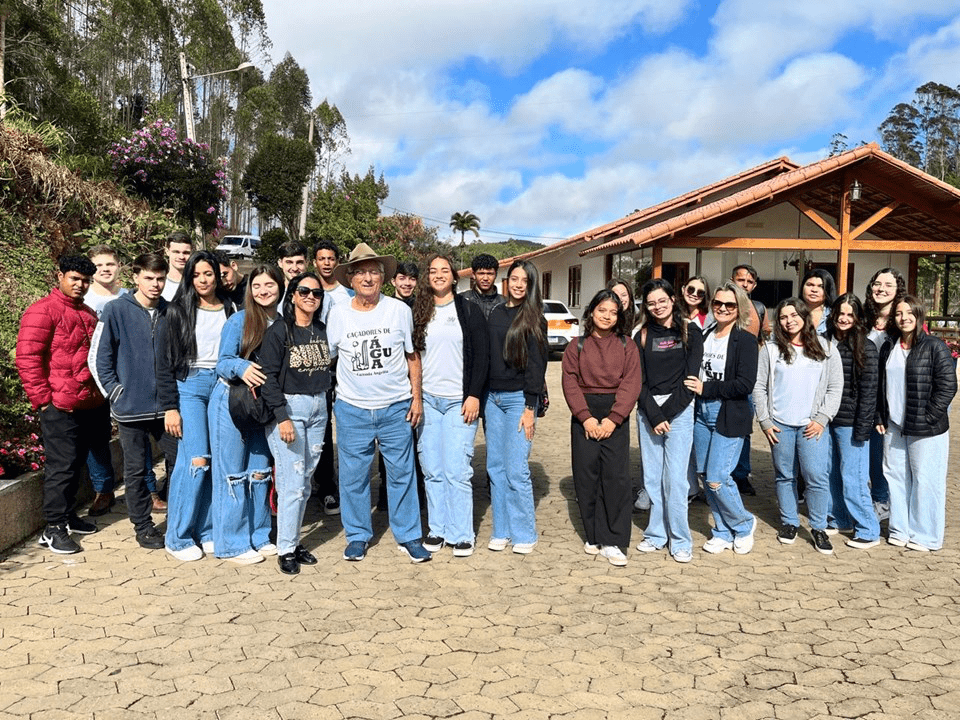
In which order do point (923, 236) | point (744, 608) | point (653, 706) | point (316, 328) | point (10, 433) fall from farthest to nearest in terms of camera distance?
1. point (923, 236)
2. point (10, 433)
3. point (316, 328)
4. point (744, 608)
5. point (653, 706)

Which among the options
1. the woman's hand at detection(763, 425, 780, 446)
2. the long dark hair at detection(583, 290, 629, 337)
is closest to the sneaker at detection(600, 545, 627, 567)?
the woman's hand at detection(763, 425, 780, 446)

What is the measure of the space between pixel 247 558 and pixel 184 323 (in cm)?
151

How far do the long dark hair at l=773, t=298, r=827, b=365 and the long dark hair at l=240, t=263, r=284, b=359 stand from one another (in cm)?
326

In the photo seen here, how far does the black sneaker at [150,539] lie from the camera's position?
4859 mm

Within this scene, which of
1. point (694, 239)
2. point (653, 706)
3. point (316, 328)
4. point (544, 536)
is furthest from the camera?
point (694, 239)

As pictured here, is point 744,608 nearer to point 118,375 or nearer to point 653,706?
point 653,706

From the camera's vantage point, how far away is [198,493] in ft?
15.4

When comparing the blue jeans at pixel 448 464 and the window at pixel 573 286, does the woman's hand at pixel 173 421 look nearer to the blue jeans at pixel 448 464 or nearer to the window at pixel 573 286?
the blue jeans at pixel 448 464

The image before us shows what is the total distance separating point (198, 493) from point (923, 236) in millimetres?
18936

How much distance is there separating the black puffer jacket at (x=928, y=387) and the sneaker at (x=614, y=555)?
2052mm

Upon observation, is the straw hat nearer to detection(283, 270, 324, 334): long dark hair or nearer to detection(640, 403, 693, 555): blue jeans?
detection(283, 270, 324, 334): long dark hair

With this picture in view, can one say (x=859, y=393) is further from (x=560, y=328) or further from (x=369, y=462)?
(x=560, y=328)

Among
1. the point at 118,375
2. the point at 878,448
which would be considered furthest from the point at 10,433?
the point at 878,448

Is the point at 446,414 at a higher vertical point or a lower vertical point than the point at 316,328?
lower
